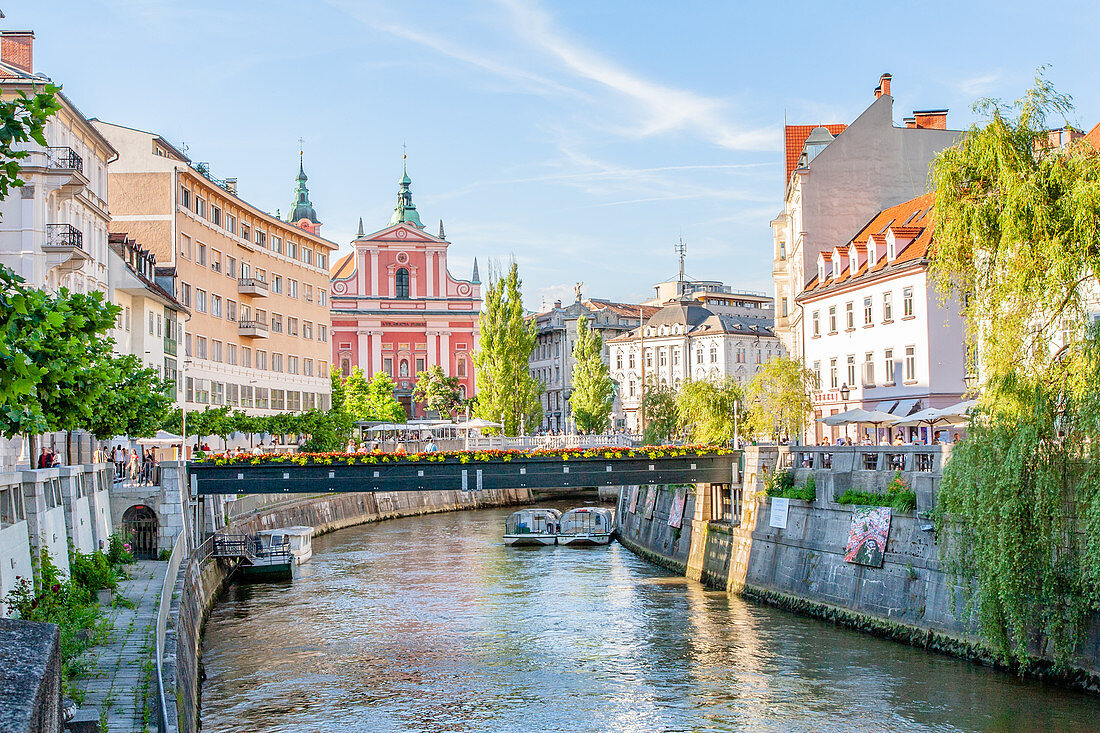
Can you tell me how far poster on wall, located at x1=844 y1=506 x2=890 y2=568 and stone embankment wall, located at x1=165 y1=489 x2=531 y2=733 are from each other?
59.1ft

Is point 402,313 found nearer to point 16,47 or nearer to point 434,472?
point 16,47

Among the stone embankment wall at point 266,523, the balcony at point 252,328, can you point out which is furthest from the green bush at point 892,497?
the balcony at point 252,328

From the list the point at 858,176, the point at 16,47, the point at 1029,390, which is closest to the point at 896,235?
the point at 858,176

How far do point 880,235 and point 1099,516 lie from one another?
31847 millimetres

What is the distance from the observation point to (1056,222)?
24.6 m

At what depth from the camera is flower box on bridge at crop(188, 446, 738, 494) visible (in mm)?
40406

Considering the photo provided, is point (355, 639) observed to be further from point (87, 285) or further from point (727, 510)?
point (87, 285)

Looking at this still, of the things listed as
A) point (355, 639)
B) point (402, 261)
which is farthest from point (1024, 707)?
point (402, 261)

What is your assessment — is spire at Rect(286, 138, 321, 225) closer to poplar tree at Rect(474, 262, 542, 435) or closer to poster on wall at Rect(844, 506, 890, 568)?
poplar tree at Rect(474, 262, 542, 435)

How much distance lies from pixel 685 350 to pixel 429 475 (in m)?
90.8

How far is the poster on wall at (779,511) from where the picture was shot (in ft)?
127

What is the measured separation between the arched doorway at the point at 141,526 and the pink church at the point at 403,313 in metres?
72.6

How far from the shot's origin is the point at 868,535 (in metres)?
32.9

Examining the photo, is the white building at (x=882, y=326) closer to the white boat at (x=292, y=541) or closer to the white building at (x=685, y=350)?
the white boat at (x=292, y=541)
